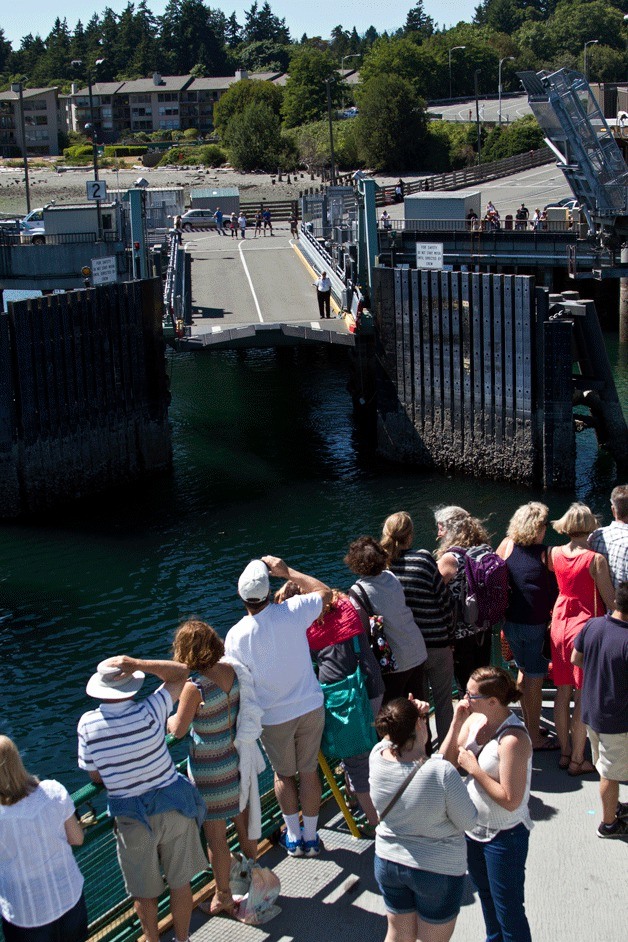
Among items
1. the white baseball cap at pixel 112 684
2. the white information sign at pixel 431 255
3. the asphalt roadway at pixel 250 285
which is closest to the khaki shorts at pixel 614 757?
the white baseball cap at pixel 112 684

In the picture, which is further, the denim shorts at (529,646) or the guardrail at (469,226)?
the guardrail at (469,226)

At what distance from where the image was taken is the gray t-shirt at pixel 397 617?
24.0 ft

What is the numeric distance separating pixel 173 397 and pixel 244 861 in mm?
28383

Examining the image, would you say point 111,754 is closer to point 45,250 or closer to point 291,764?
point 291,764

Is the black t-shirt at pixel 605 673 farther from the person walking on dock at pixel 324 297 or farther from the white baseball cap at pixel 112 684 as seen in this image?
the person walking on dock at pixel 324 297

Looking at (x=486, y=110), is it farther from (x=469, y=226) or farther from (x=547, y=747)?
(x=547, y=747)

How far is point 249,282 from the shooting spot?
109 feet

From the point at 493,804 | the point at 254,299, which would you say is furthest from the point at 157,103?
the point at 493,804

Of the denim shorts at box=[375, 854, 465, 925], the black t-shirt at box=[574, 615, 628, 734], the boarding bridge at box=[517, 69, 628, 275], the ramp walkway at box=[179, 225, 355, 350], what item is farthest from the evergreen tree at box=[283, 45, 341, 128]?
the denim shorts at box=[375, 854, 465, 925]

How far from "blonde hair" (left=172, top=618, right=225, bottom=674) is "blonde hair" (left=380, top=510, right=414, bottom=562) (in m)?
1.63

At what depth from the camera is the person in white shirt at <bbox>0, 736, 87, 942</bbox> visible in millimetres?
5395

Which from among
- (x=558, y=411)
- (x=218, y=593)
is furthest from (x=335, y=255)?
(x=218, y=593)

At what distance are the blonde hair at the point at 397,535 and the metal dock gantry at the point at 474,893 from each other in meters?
1.72

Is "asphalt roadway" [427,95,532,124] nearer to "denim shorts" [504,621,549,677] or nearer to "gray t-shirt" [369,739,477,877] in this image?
"denim shorts" [504,621,549,677]
